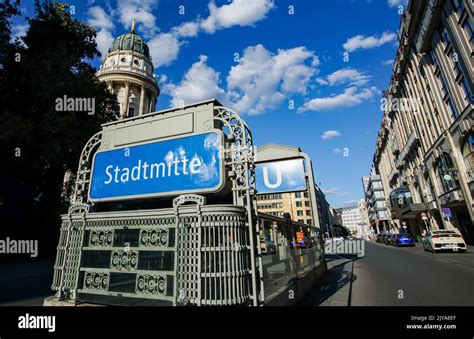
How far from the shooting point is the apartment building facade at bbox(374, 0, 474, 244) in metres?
18.3

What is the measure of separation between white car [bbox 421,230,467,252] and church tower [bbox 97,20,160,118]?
38.3 m

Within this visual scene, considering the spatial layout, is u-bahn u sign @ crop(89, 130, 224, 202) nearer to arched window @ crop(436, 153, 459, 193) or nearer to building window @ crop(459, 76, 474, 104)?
building window @ crop(459, 76, 474, 104)

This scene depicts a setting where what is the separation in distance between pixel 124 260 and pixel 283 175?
14.4 feet

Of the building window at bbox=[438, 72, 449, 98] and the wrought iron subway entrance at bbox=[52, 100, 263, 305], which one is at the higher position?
the building window at bbox=[438, 72, 449, 98]

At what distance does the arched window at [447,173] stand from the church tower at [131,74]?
3867 centimetres

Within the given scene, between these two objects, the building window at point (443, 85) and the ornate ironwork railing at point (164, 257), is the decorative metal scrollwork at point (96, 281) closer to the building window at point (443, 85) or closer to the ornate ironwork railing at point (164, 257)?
the ornate ironwork railing at point (164, 257)

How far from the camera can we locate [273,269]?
4262 millimetres

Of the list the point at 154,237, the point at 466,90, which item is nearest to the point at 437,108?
the point at 466,90

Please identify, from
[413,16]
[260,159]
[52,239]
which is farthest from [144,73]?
[260,159]

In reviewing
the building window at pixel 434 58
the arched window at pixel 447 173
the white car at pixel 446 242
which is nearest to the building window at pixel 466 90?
the building window at pixel 434 58

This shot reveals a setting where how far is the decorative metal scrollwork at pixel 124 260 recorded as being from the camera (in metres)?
3.48

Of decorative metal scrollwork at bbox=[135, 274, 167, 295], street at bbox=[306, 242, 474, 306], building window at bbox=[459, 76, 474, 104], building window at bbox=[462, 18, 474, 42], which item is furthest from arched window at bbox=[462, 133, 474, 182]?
decorative metal scrollwork at bbox=[135, 274, 167, 295]
